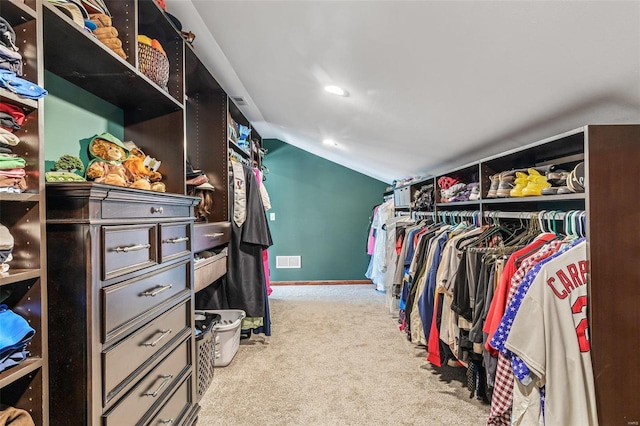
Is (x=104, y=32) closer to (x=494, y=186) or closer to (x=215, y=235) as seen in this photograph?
(x=215, y=235)

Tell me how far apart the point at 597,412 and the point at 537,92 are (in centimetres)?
131

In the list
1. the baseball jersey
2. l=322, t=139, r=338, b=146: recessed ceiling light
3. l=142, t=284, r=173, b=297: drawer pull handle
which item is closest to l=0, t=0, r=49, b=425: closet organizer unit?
l=142, t=284, r=173, b=297: drawer pull handle

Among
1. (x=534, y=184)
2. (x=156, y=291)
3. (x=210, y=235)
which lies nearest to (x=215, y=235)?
(x=210, y=235)

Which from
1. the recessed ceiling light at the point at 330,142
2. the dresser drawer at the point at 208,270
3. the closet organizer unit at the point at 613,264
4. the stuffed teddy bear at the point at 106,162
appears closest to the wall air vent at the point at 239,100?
the recessed ceiling light at the point at 330,142

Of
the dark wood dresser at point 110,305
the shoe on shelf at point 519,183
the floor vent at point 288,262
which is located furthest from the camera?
the floor vent at point 288,262

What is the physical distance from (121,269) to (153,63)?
1001mm

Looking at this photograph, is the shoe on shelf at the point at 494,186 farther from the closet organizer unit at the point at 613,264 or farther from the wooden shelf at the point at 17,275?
the wooden shelf at the point at 17,275

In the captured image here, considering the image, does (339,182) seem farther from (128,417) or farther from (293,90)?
(128,417)

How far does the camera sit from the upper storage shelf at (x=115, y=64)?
3.48 feet

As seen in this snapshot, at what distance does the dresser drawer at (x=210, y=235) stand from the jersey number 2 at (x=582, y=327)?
1.83m

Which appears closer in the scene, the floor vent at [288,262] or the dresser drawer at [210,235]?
the dresser drawer at [210,235]

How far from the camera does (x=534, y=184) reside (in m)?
1.70

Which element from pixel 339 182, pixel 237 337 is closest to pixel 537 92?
pixel 237 337

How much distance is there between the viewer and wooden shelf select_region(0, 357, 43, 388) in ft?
2.40
